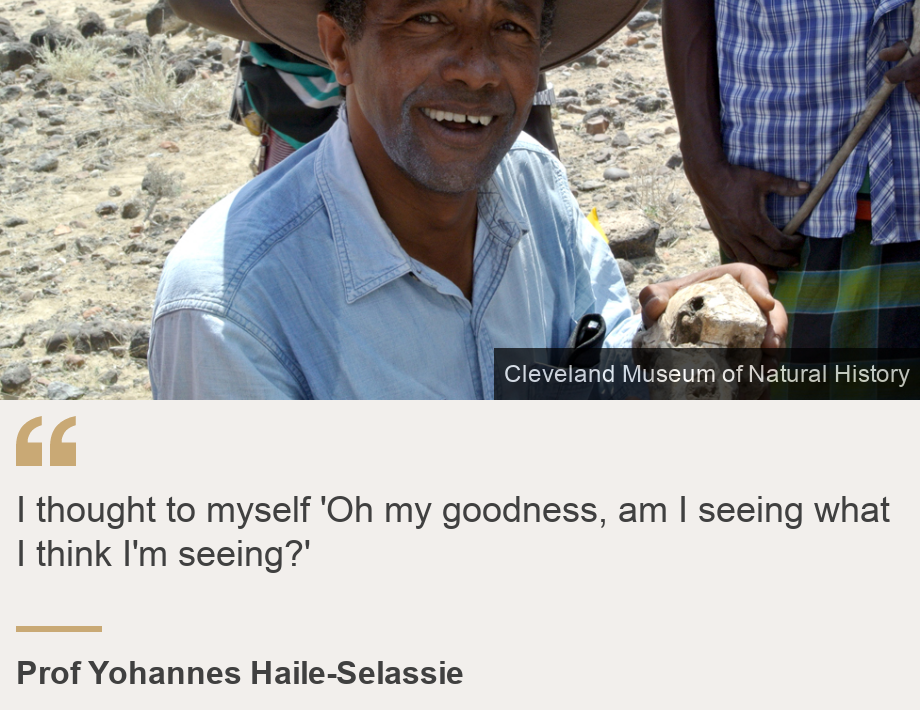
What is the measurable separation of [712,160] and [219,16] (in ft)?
4.82

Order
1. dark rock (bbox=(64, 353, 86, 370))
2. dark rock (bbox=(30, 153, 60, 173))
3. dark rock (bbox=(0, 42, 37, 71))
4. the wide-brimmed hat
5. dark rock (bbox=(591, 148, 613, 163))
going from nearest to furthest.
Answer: the wide-brimmed hat, dark rock (bbox=(64, 353, 86, 370)), dark rock (bbox=(591, 148, 613, 163)), dark rock (bbox=(30, 153, 60, 173)), dark rock (bbox=(0, 42, 37, 71))

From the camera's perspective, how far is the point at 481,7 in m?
1.89

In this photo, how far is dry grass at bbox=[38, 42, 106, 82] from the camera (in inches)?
303

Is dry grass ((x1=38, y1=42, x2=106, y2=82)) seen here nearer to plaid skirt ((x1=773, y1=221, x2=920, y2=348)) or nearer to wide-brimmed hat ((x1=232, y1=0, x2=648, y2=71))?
wide-brimmed hat ((x1=232, y1=0, x2=648, y2=71))

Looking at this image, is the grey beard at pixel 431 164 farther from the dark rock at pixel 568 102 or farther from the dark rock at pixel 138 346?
the dark rock at pixel 568 102

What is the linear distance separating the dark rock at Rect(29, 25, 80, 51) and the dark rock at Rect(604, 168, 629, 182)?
469cm

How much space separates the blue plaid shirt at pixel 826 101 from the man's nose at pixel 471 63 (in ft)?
2.77

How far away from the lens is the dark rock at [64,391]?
4141 mm

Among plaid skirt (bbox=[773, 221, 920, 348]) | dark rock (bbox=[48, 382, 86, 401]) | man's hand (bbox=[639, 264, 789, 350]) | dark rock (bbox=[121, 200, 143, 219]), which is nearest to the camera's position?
man's hand (bbox=[639, 264, 789, 350])

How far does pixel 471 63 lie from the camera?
1.92 metres

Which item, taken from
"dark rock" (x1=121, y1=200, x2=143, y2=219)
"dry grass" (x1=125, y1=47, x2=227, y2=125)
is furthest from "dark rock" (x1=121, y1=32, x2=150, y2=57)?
"dark rock" (x1=121, y1=200, x2=143, y2=219)

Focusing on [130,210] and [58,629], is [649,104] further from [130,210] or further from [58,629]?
[58,629]

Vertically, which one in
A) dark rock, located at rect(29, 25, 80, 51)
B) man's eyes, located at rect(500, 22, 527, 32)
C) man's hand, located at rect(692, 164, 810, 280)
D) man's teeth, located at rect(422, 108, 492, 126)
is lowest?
man's hand, located at rect(692, 164, 810, 280)

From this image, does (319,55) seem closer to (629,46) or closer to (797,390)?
(797,390)
